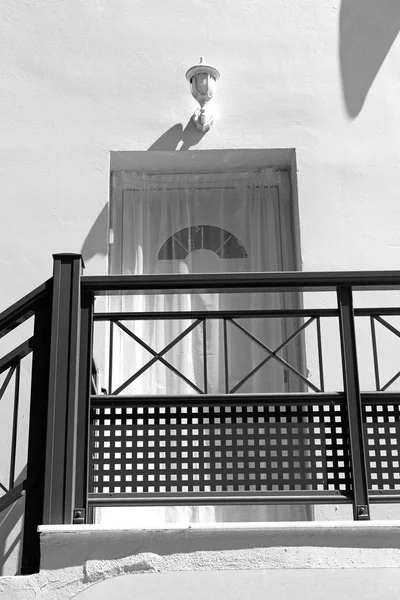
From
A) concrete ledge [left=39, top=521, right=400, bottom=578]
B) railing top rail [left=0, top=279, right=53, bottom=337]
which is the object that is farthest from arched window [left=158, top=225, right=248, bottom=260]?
concrete ledge [left=39, top=521, right=400, bottom=578]

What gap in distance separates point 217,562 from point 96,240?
10.7 feet

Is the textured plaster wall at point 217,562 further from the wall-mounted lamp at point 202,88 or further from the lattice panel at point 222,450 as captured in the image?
the wall-mounted lamp at point 202,88

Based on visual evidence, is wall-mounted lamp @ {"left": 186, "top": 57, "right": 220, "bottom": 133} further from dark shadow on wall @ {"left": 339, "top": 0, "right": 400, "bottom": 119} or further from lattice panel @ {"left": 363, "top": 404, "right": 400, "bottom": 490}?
lattice panel @ {"left": 363, "top": 404, "right": 400, "bottom": 490}

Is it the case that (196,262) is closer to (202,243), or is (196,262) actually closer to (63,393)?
(202,243)

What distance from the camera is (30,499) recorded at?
3.78 meters

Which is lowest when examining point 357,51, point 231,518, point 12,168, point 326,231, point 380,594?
point 380,594

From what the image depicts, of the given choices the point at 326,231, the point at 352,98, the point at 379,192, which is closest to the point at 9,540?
the point at 326,231

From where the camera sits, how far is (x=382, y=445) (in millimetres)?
3926

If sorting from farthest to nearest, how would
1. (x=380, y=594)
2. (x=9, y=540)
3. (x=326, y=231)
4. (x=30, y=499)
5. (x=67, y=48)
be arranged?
(x=67, y=48)
(x=326, y=231)
(x=9, y=540)
(x=30, y=499)
(x=380, y=594)

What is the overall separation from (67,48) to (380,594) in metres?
4.79

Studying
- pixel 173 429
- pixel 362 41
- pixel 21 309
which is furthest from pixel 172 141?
pixel 173 429

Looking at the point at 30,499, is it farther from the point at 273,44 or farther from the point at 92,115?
the point at 273,44

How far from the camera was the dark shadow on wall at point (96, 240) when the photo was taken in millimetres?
6359

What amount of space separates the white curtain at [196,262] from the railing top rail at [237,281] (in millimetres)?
2229
